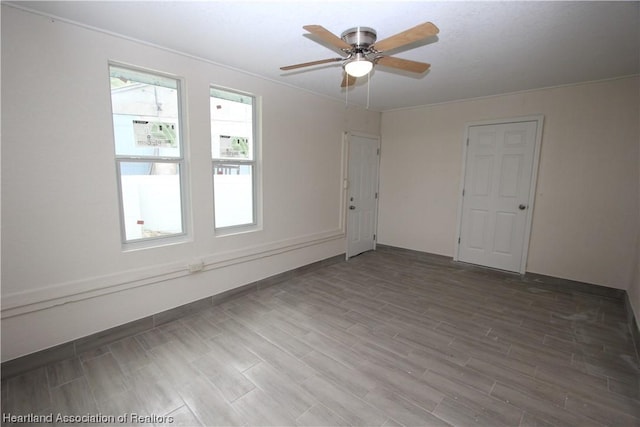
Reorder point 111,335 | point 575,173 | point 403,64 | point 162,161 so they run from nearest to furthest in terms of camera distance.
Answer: point 403,64
point 111,335
point 162,161
point 575,173

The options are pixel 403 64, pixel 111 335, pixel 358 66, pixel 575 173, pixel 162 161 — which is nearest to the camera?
pixel 358 66

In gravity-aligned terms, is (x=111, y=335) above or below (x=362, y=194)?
below

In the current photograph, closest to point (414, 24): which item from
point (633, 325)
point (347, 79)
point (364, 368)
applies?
point (347, 79)

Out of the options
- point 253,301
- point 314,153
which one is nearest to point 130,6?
point 314,153

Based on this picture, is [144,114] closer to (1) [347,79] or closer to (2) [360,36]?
(1) [347,79]

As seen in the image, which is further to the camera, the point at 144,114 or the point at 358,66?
the point at 144,114

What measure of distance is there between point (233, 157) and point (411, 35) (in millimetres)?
2240

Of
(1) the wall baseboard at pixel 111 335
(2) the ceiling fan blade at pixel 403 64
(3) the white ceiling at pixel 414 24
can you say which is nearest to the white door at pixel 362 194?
(3) the white ceiling at pixel 414 24

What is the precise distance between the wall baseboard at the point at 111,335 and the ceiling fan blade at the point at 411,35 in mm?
2866

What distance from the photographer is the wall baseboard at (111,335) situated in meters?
2.08

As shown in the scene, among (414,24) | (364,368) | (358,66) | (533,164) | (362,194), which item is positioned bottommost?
(364,368)

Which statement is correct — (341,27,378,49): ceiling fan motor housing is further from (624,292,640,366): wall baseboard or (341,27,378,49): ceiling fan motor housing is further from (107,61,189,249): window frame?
(624,292,640,366): wall baseboard

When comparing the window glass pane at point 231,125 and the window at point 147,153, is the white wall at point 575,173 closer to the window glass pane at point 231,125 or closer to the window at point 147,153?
the window glass pane at point 231,125

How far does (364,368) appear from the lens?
86.3 inches
